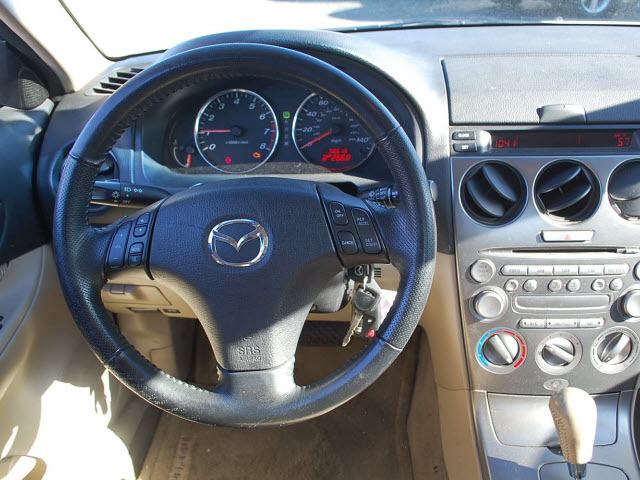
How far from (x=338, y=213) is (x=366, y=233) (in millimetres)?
68

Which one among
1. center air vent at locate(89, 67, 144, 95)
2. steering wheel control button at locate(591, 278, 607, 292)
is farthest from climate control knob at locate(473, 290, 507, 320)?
center air vent at locate(89, 67, 144, 95)

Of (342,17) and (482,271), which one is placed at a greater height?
(342,17)

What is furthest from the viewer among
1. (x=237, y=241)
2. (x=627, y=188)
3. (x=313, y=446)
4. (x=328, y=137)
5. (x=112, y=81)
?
(x=313, y=446)

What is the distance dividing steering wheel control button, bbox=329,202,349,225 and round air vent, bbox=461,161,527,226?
16.9 inches

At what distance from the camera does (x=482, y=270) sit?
136cm

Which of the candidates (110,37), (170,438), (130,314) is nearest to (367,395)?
(170,438)

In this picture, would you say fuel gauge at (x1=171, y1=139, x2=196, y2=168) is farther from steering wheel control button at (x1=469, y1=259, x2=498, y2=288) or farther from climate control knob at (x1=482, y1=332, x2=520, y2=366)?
climate control knob at (x1=482, y1=332, x2=520, y2=366)

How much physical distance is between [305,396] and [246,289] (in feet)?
0.76

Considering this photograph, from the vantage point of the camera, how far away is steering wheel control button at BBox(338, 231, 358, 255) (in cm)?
106

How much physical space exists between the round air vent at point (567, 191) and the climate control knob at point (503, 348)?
0.34 metres

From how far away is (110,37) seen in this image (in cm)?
181

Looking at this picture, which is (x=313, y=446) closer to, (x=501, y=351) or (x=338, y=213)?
(x=501, y=351)

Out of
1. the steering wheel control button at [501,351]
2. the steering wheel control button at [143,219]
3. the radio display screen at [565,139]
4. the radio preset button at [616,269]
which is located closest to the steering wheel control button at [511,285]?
the steering wheel control button at [501,351]

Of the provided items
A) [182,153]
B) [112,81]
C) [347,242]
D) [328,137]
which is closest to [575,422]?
[347,242]
